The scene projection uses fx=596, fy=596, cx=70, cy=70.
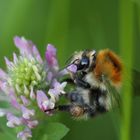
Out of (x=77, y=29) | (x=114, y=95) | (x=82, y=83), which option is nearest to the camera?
(x=114, y=95)

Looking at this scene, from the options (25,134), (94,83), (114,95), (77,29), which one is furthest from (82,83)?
(77,29)

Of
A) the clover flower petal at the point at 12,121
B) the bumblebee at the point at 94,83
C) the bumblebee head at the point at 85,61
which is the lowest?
the clover flower petal at the point at 12,121

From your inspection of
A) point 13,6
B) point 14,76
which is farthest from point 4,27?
point 14,76

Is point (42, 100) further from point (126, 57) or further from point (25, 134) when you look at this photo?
point (126, 57)

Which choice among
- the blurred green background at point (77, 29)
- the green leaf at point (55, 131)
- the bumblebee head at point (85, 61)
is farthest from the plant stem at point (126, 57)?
the green leaf at point (55, 131)

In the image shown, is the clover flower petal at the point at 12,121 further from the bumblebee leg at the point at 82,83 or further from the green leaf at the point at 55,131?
the bumblebee leg at the point at 82,83

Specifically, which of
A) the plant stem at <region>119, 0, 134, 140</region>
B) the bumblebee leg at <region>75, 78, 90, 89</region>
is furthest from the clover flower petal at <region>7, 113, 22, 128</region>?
the plant stem at <region>119, 0, 134, 140</region>
